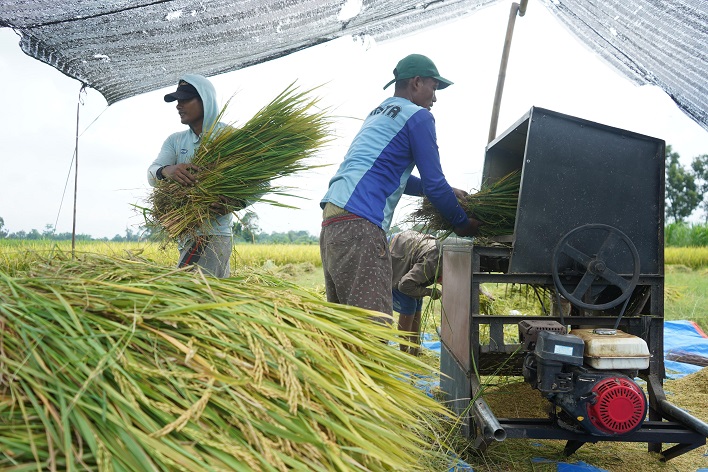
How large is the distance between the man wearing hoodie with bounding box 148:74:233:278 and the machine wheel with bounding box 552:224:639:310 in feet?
5.86

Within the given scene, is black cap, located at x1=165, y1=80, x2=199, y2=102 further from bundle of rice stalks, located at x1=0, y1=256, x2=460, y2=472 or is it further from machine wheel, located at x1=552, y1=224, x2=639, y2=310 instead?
machine wheel, located at x1=552, y1=224, x2=639, y2=310

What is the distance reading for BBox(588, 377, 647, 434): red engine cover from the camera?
2.26 metres

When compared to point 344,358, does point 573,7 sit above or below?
above

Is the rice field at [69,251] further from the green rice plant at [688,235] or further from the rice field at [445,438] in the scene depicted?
the green rice plant at [688,235]

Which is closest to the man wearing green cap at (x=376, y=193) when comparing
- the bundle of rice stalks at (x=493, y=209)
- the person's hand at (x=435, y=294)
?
the bundle of rice stalks at (x=493, y=209)

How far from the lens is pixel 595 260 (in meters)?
2.61

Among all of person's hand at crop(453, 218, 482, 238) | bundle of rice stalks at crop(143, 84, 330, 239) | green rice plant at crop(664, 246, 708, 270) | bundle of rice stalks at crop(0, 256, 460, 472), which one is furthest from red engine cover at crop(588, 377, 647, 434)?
green rice plant at crop(664, 246, 708, 270)

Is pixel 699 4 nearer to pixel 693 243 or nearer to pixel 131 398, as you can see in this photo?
pixel 131 398

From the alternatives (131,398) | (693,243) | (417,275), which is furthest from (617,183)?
(693,243)

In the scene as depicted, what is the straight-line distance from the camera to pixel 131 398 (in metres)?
0.95

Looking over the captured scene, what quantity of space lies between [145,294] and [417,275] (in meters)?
3.33

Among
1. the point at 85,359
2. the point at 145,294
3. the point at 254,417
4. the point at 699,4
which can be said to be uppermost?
the point at 699,4

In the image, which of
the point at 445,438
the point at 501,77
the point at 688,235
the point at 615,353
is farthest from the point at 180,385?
the point at 688,235

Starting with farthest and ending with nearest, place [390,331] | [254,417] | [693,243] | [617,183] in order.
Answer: [693,243] → [617,183] → [390,331] → [254,417]
